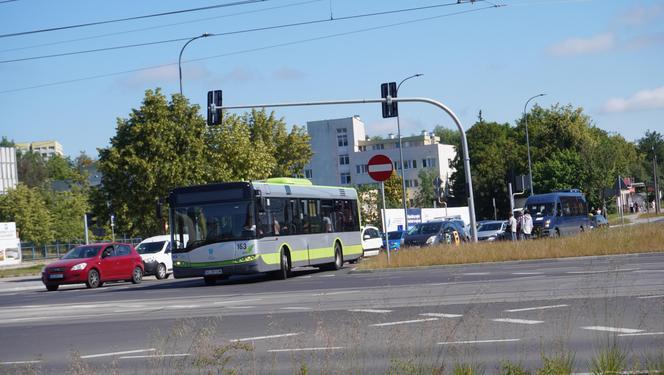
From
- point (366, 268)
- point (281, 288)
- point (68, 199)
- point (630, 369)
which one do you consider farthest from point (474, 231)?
point (68, 199)

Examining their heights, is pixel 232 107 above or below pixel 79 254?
above

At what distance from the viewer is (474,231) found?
106ft

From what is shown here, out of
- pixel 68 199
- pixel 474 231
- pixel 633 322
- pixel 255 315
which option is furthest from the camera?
pixel 68 199

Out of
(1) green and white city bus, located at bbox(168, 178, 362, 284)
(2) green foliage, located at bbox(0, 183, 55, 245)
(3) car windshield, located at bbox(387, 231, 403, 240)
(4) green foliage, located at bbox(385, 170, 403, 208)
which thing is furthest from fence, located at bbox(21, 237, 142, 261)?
(1) green and white city bus, located at bbox(168, 178, 362, 284)

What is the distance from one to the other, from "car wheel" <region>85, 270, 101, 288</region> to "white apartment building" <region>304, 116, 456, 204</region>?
307ft

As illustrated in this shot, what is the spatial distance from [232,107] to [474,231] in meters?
9.68

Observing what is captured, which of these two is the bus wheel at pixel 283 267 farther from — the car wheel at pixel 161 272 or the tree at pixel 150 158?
the tree at pixel 150 158

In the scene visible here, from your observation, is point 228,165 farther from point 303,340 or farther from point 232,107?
point 303,340

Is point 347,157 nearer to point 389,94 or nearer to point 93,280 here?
point 93,280

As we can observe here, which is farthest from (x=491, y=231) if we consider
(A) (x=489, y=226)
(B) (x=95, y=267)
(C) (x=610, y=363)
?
(C) (x=610, y=363)

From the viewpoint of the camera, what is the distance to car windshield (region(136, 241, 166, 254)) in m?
41.9

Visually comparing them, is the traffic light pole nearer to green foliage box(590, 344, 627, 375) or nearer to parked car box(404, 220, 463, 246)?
parked car box(404, 220, 463, 246)

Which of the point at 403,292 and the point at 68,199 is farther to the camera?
the point at 68,199

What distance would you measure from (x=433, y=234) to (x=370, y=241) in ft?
16.3
